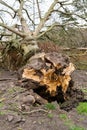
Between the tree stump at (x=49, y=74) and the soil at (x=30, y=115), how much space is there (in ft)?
0.86

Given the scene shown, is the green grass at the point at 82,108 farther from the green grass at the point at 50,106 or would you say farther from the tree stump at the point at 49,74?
the green grass at the point at 50,106

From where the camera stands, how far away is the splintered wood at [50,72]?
7.25 meters

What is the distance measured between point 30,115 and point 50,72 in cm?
124

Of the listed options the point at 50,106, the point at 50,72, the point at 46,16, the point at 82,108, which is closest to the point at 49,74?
the point at 50,72

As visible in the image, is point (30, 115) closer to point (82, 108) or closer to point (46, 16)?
point (82, 108)

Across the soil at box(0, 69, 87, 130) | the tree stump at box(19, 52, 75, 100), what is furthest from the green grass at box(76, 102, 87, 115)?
the tree stump at box(19, 52, 75, 100)

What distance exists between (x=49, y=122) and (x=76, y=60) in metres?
6.03

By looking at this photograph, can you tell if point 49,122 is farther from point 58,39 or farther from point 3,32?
point 58,39

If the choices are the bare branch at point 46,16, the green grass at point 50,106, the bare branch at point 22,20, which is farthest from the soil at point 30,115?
the bare branch at point 46,16

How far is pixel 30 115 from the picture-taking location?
639cm

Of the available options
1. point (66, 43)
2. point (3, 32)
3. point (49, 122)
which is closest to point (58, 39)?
point (66, 43)

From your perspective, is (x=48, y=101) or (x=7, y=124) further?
(x=48, y=101)

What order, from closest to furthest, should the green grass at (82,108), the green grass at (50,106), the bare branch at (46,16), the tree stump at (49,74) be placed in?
the green grass at (50,106) < the tree stump at (49,74) < the green grass at (82,108) < the bare branch at (46,16)

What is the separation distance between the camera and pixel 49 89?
24.1 ft
